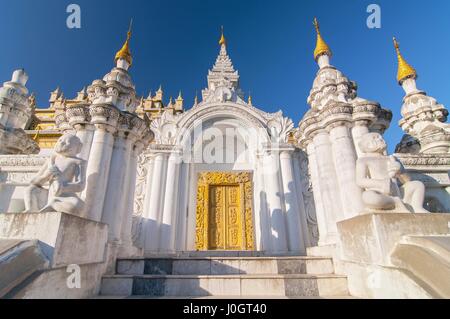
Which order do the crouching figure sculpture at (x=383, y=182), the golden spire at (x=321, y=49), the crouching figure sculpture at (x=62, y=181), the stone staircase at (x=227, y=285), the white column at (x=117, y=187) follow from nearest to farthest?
the crouching figure sculpture at (x=383, y=182) → the crouching figure sculpture at (x=62, y=181) → the stone staircase at (x=227, y=285) → the white column at (x=117, y=187) → the golden spire at (x=321, y=49)

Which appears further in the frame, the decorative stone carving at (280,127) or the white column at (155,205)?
the decorative stone carving at (280,127)

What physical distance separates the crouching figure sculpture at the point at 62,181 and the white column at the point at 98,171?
0.90m

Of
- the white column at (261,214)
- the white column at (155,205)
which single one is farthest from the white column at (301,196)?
the white column at (155,205)

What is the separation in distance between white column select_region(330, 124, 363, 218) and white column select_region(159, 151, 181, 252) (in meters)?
5.70

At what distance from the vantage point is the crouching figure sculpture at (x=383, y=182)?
3.87 metres

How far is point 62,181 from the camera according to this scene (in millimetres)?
4160

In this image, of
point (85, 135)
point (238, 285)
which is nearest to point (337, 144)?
point (238, 285)

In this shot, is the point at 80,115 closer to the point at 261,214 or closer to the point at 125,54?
the point at 125,54

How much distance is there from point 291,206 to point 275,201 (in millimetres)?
599

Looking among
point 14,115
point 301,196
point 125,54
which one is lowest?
point 301,196

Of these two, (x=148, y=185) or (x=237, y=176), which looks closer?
(x=148, y=185)

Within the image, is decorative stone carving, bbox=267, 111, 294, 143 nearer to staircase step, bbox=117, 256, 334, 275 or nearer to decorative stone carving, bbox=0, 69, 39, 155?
staircase step, bbox=117, 256, 334, 275

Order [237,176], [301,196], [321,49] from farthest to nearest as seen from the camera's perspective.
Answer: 1. [237,176]
2. [301,196]
3. [321,49]

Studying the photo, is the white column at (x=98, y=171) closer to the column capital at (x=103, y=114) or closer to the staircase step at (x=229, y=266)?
the column capital at (x=103, y=114)
